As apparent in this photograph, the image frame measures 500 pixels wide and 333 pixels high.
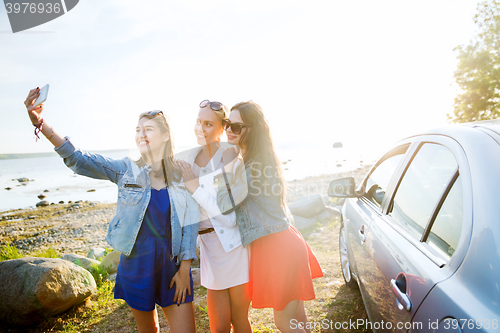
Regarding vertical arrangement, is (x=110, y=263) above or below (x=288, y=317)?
below

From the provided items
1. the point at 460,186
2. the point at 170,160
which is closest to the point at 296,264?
the point at 460,186

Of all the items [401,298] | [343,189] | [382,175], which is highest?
[382,175]

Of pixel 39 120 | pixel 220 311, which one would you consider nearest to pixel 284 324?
pixel 220 311

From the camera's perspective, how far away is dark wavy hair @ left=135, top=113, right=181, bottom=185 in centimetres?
231

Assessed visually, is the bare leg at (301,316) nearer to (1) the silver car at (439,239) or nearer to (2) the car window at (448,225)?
(1) the silver car at (439,239)

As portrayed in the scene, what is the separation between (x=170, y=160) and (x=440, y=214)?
195 cm

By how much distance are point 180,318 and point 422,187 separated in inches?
81.3

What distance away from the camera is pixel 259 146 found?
220 centimetres

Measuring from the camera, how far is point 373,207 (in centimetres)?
267

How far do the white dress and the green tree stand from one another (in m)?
15.2

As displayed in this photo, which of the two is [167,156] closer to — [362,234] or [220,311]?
[220,311]

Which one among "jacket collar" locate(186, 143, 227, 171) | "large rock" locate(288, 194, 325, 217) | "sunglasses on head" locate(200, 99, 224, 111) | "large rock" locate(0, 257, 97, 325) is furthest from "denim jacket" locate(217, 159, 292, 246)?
"large rock" locate(288, 194, 325, 217)

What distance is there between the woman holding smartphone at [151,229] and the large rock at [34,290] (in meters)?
1.69

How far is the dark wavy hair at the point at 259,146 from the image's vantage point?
211 centimetres
